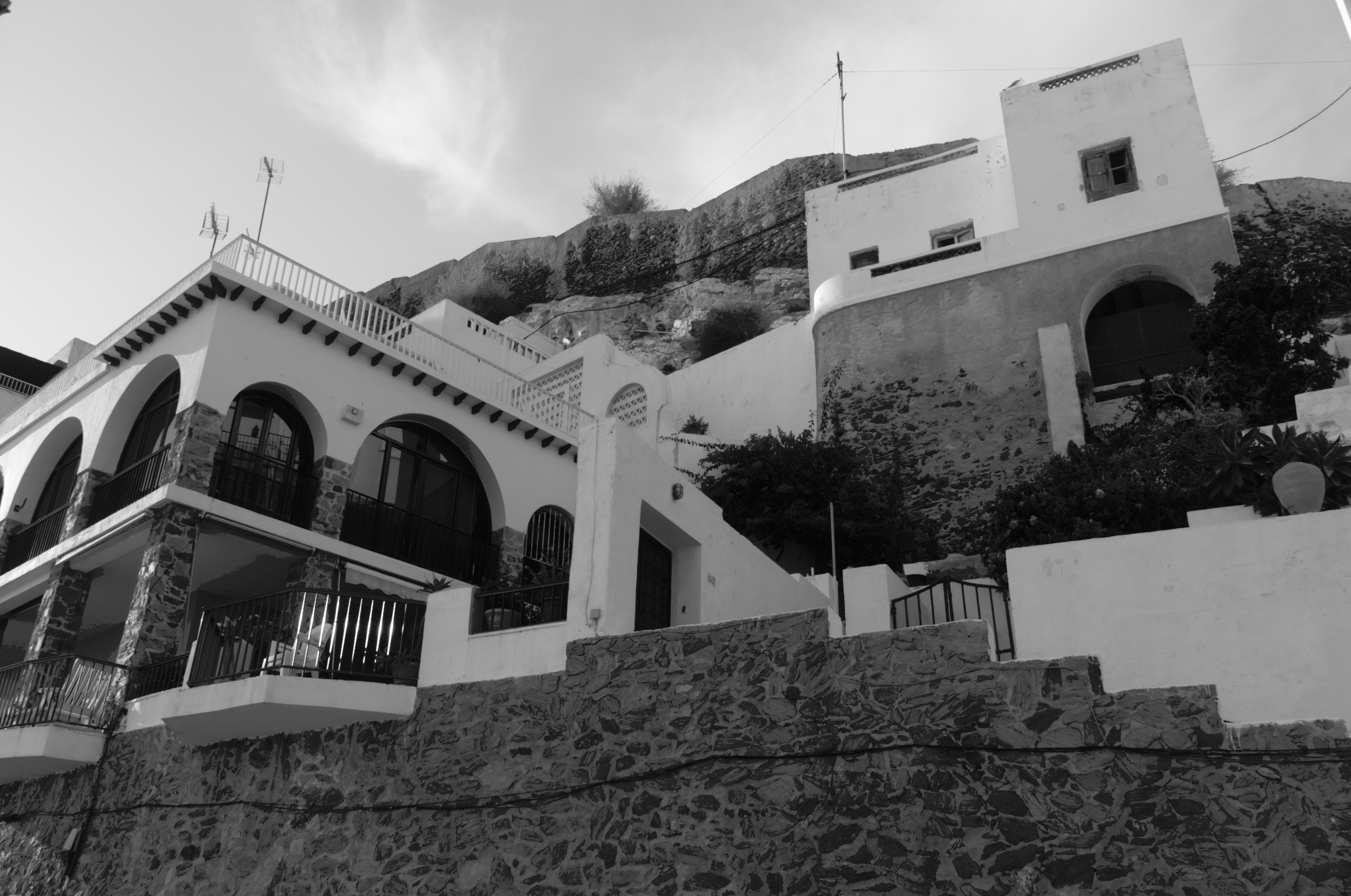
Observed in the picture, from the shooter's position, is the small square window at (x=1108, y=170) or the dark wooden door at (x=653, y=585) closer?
the dark wooden door at (x=653, y=585)

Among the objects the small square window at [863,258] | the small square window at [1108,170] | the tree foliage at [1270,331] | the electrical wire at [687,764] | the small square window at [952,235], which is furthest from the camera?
the small square window at [863,258]

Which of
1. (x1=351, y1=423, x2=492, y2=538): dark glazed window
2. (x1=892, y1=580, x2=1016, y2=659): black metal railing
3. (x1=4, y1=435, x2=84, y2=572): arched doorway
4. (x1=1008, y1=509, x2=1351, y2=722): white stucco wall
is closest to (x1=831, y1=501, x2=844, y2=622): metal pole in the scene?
(x1=892, y1=580, x2=1016, y2=659): black metal railing

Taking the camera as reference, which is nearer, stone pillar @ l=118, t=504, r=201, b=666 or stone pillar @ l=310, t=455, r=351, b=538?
stone pillar @ l=118, t=504, r=201, b=666

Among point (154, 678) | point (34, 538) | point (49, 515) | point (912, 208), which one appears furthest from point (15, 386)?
point (912, 208)

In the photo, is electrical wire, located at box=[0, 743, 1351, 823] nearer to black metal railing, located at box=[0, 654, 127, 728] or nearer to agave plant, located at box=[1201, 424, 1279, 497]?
black metal railing, located at box=[0, 654, 127, 728]

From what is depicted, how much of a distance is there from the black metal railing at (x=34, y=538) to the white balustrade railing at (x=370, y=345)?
1734 mm

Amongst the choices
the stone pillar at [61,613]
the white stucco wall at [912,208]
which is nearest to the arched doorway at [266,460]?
the stone pillar at [61,613]

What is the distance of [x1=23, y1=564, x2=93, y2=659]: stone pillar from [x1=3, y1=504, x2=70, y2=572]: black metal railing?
3.22 feet

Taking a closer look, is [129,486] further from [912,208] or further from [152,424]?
[912,208]

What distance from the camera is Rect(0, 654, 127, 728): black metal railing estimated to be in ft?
37.3

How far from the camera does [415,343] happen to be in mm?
16078

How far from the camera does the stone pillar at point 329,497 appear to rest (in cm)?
1310

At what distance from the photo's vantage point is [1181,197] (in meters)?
18.3

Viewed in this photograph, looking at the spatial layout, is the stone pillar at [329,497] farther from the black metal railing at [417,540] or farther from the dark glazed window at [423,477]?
the dark glazed window at [423,477]
